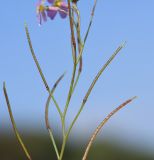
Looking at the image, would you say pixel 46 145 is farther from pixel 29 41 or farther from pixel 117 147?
pixel 29 41

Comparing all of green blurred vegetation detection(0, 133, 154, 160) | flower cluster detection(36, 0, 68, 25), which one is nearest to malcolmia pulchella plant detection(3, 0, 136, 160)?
flower cluster detection(36, 0, 68, 25)

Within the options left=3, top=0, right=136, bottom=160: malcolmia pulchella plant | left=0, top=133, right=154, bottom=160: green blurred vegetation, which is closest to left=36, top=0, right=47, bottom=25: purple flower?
left=3, top=0, right=136, bottom=160: malcolmia pulchella plant

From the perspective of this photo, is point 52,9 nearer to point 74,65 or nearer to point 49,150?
point 74,65

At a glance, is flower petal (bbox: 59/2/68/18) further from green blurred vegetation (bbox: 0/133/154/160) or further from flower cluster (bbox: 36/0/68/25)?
green blurred vegetation (bbox: 0/133/154/160)

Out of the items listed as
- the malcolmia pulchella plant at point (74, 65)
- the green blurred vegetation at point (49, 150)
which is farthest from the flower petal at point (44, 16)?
the green blurred vegetation at point (49, 150)

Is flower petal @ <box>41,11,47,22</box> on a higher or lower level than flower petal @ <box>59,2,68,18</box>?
lower

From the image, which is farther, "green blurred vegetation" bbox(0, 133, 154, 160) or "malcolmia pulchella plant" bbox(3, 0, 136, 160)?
"green blurred vegetation" bbox(0, 133, 154, 160)

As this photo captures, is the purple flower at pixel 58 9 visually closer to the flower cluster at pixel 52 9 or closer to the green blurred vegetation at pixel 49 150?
the flower cluster at pixel 52 9

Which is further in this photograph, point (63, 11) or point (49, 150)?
point (49, 150)

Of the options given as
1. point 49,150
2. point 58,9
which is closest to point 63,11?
point 58,9
